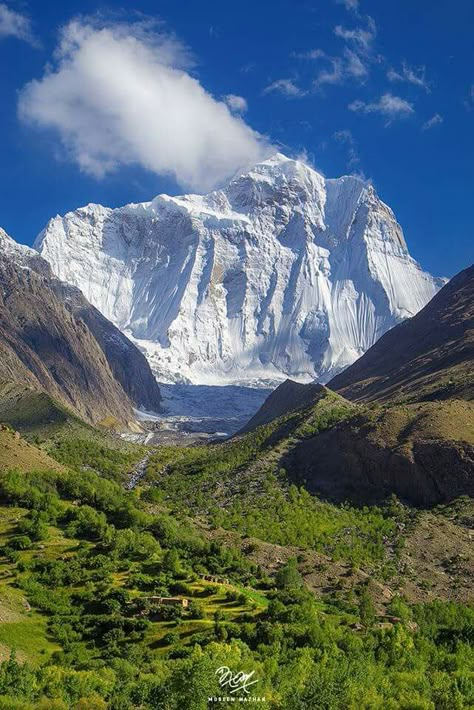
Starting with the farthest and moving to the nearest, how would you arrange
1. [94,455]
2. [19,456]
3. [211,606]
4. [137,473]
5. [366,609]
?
1. [94,455]
2. [137,473]
3. [19,456]
4. [366,609]
5. [211,606]

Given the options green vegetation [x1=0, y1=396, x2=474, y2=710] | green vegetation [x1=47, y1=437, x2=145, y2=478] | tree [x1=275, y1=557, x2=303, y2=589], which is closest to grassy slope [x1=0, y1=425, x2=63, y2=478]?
green vegetation [x1=0, y1=396, x2=474, y2=710]

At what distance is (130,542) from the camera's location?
6762cm

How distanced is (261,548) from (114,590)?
74.7 ft

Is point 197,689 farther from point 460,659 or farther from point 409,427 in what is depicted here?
point 409,427

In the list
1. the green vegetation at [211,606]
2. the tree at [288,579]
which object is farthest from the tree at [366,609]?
the tree at [288,579]

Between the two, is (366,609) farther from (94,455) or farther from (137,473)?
(94,455)

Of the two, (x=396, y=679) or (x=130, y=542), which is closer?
(x=396, y=679)

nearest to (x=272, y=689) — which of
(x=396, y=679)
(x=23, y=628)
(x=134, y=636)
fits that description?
(x=396, y=679)

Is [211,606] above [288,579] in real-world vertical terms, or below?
below

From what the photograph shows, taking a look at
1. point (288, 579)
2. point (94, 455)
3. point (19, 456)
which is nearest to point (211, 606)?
point (288, 579)

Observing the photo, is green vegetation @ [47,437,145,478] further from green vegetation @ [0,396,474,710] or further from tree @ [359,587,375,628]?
tree @ [359,587,375,628]

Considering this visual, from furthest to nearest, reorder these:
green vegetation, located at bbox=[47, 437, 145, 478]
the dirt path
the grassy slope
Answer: green vegetation, located at bbox=[47, 437, 145, 478]
the dirt path
the grassy slope

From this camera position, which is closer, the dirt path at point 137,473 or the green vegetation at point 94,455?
the dirt path at point 137,473

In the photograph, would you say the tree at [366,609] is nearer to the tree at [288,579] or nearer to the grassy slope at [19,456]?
the tree at [288,579]
